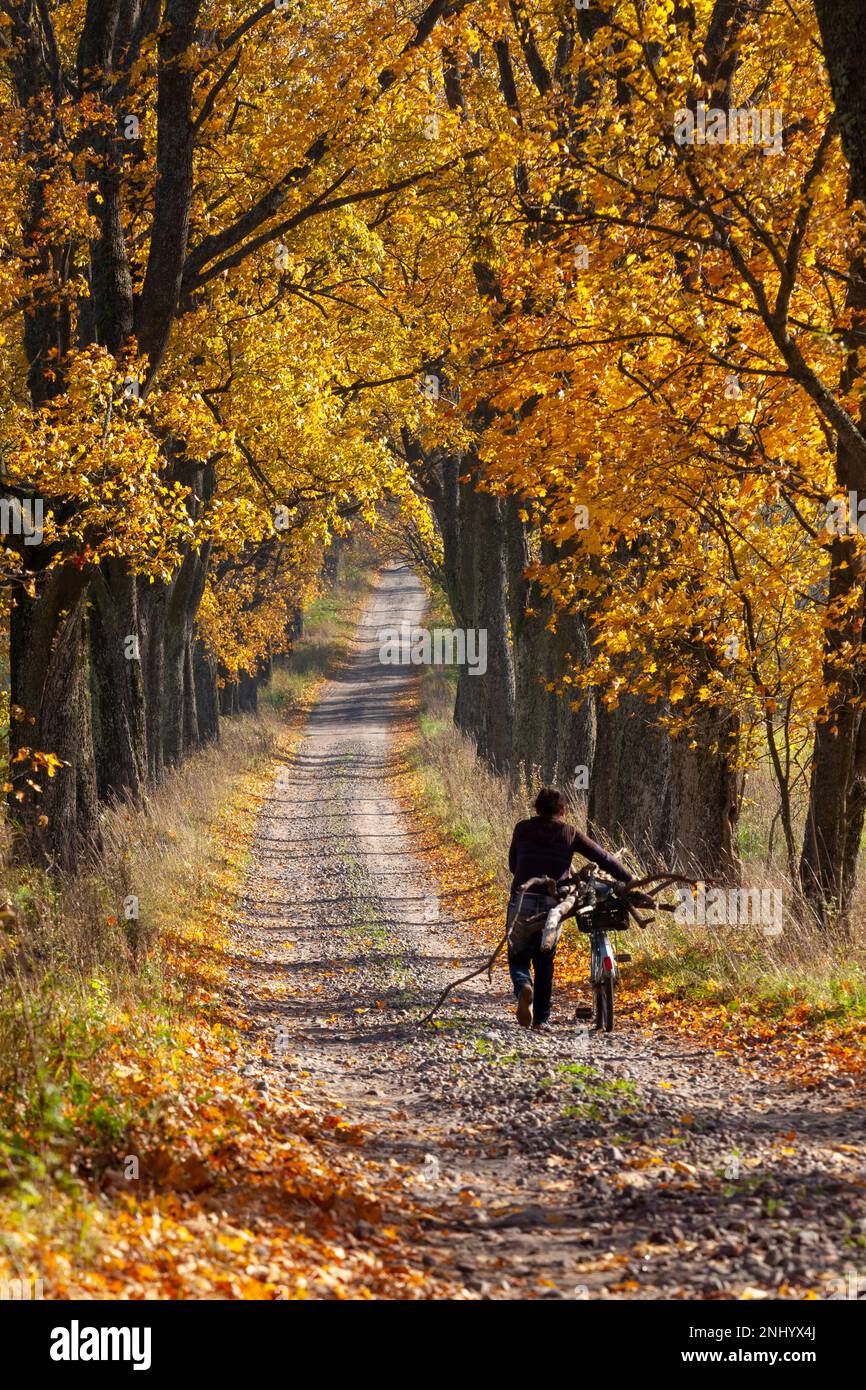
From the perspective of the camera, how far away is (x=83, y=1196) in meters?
5.62

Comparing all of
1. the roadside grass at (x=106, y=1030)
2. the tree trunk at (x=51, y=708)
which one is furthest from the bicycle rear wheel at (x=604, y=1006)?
the tree trunk at (x=51, y=708)

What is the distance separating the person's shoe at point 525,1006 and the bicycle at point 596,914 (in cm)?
39

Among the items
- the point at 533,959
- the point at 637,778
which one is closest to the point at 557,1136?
the point at 533,959

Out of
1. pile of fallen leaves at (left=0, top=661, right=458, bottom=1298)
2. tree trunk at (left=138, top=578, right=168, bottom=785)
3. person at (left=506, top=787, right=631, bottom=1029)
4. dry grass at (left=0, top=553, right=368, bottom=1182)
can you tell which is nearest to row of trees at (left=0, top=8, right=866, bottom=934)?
dry grass at (left=0, top=553, right=368, bottom=1182)

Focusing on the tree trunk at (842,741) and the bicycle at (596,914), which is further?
the tree trunk at (842,741)

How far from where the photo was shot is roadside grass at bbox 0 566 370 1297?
5.66 metres

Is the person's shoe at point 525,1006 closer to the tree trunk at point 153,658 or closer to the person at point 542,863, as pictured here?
the person at point 542,863

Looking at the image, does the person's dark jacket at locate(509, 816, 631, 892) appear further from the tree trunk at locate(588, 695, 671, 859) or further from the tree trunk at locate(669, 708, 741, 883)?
the tree trunk at locate(588, 695, 671, 859)

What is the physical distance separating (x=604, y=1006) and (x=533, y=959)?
71 centimetres

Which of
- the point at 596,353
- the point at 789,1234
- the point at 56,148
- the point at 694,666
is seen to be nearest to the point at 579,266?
the point at 596,353

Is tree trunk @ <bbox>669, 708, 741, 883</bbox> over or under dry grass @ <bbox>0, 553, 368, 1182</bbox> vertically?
over

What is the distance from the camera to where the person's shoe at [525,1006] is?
10.2 meters

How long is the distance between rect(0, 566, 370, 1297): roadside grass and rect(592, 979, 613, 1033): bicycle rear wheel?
303 centimetres

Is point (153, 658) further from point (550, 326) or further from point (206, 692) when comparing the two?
point (206, 692)
